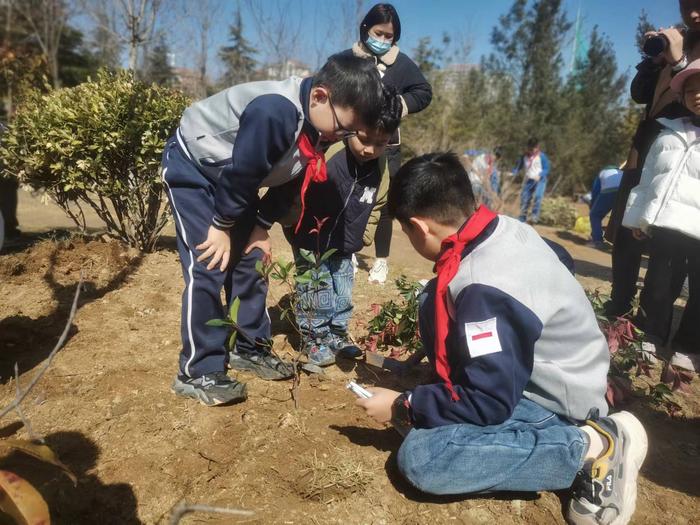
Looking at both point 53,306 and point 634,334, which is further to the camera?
point 53,306

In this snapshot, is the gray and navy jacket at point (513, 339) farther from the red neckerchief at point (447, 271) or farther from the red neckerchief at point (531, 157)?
the red neckerchief at point (531, 157)

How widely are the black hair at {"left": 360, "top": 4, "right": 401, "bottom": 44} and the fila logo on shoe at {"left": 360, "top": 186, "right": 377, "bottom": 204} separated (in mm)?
1448

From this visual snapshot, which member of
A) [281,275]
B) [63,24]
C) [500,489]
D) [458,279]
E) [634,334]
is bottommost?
[500,489]

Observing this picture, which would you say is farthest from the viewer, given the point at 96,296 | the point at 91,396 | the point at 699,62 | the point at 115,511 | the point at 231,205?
the point at 96,296

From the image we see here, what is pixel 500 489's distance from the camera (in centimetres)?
175

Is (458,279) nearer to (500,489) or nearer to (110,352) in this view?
(500,489)

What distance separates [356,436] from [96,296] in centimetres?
219

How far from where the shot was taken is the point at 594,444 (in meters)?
1.76

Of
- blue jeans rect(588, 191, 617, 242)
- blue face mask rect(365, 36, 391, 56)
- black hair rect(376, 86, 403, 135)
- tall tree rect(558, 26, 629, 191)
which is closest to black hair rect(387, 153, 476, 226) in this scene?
black hair rect(376, 86, 403, 135)

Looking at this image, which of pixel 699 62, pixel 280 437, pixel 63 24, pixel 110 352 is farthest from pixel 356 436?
pixel 63 24

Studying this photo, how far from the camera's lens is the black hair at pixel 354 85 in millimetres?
1995

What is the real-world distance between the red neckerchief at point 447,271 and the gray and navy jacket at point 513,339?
2cm

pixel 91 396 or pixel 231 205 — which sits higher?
pixel 231 205

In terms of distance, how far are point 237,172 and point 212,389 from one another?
96cm
